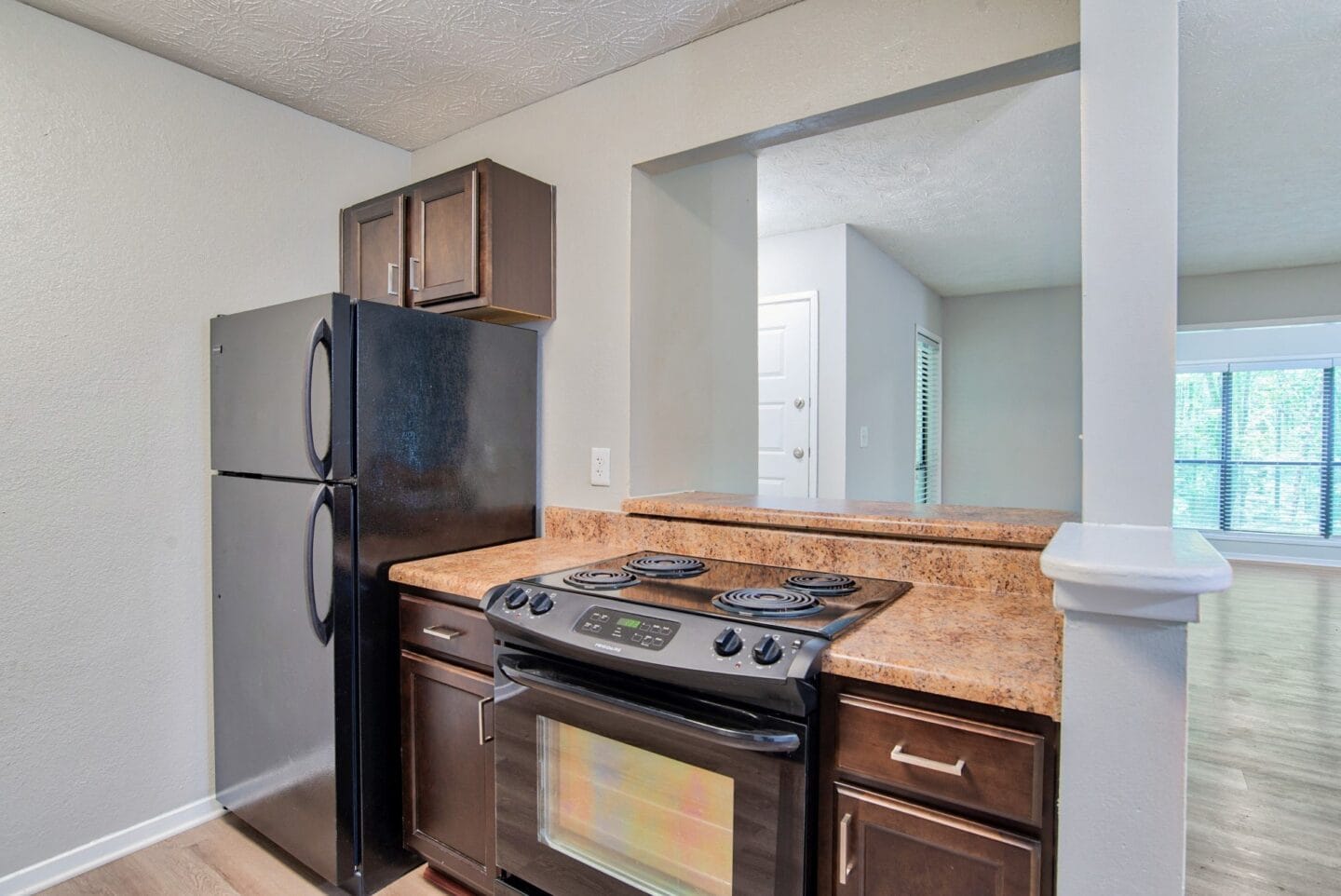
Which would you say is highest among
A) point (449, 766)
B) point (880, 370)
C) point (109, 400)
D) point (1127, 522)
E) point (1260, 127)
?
point (1260, 127)

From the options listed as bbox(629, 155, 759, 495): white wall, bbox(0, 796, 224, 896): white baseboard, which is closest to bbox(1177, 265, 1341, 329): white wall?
bbox(629, 155, 759, 495): white wall

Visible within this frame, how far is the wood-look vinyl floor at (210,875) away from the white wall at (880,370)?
3.06m

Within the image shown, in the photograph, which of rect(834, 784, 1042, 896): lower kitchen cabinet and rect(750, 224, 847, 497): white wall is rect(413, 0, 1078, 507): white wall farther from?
rect(750, 224, 847, 497): white wall

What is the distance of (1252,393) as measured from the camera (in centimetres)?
671

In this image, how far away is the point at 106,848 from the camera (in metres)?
2.01

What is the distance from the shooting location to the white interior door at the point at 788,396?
Result: 4.02 meters

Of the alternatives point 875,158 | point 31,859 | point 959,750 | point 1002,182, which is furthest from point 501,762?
point 1002,182

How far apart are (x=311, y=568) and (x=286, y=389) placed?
0.49 m

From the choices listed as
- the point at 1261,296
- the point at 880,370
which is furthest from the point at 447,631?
the point at 1261,296

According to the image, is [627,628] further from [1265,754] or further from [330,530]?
[1265,754]

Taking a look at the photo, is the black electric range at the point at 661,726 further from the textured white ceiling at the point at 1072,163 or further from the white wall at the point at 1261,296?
the white wall at the point at 1261,296

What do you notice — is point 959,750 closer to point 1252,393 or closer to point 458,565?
point 458,565

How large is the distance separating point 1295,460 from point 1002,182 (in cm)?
558

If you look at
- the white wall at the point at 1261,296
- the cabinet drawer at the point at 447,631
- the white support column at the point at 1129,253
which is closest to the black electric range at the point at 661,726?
the cabinet drawer at the point at 447,631
